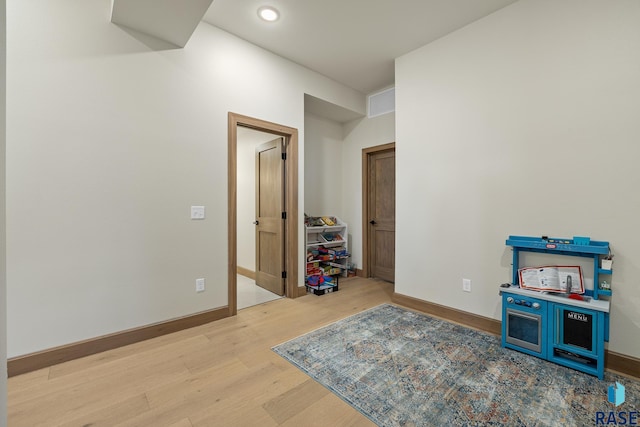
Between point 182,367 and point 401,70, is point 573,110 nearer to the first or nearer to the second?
point 401,70

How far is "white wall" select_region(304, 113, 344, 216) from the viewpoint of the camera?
14.5 feet

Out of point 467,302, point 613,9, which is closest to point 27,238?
point 467,302

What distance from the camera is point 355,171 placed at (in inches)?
Answer: 183

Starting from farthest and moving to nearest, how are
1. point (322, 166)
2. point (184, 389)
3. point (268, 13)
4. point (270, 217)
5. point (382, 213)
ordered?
point (322, 166), point (382, 213), point (270, 217), point (268, 13), point (184, 389)

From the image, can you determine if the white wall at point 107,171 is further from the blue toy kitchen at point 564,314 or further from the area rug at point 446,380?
the blue toy kitchen at point 564,314

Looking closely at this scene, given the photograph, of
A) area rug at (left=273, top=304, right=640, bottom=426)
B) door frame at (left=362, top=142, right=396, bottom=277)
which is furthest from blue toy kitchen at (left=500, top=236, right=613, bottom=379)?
door frame at (left=362, top=142, right=396, bottom=277)

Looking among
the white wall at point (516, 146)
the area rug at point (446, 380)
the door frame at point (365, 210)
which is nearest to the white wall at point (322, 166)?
the door frame at point (365, 210)

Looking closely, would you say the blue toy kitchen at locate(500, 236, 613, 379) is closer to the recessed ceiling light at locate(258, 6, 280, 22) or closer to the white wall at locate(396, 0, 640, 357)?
the white wall at locate(396, 0, 640, 357)

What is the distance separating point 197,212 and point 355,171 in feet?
9.09

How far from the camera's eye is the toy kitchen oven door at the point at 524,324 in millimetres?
2057

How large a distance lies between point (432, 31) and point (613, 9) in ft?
4.34

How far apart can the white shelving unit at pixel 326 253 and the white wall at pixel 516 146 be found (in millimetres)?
1065

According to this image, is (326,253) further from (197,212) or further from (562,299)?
(562,299)

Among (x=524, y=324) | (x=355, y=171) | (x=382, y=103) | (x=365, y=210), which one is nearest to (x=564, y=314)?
(x=524, y=324)
